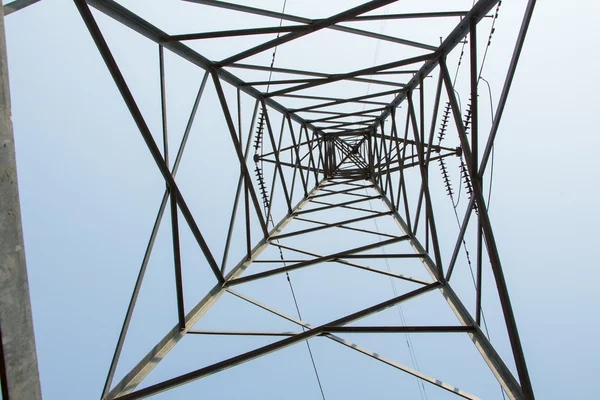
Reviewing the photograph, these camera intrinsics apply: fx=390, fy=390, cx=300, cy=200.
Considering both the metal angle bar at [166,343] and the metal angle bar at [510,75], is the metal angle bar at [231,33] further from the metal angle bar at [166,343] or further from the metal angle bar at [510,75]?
the metal angle bar at [166,343]

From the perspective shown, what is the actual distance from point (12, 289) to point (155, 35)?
4.37m

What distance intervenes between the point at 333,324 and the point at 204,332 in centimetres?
164

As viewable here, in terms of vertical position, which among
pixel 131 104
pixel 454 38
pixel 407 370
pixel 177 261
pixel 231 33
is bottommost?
pixel 407 370

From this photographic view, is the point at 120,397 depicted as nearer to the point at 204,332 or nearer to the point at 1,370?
the point at 204,332

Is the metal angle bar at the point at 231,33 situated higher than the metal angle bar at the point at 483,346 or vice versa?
the metal angle bar at the point at 231,33

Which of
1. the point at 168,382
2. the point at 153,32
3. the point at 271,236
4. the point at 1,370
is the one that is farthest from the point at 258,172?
the point at 1,370

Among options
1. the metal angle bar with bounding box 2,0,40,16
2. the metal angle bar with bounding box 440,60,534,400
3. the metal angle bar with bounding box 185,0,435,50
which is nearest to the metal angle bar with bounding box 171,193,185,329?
the metal angle bar with bounding box 2,0,40,16

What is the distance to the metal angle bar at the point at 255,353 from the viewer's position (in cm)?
393

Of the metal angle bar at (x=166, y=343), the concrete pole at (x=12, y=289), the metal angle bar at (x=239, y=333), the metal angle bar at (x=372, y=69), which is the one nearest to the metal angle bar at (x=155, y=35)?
the metal angle bar at (x=372, y=69)

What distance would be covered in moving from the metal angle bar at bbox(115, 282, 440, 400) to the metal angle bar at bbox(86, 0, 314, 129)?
414 centimetres

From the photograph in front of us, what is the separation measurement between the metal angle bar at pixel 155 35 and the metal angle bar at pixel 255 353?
414cm

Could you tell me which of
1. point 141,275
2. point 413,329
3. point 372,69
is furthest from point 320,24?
point 413,329

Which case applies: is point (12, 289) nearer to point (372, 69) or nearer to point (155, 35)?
point (155, 35)

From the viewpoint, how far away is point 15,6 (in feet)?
10.6
